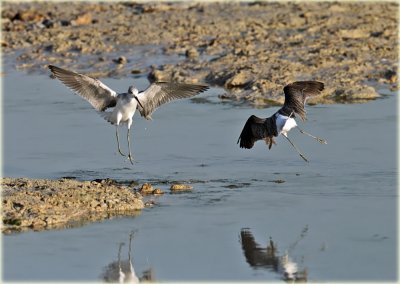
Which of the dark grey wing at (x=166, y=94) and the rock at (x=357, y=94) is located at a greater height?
the rock at (x=357, y=94)

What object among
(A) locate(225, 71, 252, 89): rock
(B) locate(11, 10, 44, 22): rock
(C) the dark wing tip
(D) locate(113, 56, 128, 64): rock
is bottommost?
(C) the dark wing tip

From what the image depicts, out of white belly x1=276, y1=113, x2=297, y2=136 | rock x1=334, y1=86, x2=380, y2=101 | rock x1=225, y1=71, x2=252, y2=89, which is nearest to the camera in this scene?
white belly x1=276, y1=113, x2=297, y2=136

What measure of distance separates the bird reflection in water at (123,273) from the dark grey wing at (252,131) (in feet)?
10.8

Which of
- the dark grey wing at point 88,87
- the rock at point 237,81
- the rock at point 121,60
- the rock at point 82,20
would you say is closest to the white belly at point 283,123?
the dark grey wing at point 88,87

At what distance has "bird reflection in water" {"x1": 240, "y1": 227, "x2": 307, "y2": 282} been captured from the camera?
26.0 ft

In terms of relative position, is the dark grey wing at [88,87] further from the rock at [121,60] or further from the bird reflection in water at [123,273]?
the rock at [121,60]

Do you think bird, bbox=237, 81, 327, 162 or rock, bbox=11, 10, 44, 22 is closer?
bird, bbox=237, 81, 327, 162

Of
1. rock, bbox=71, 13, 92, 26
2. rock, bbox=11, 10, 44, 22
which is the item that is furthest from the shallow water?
rock, bbox=11, 10, 44, 22

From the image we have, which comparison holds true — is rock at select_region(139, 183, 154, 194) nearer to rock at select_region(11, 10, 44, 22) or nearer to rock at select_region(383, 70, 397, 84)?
rock at select_region(383, 70, 397, 84)

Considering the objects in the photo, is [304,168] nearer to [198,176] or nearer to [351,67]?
[198,176]

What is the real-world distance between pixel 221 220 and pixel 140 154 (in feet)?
10.4

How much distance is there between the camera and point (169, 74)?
16781mm

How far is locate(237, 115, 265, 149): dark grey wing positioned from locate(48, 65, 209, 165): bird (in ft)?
2.72

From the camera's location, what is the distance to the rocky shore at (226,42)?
1602cm
